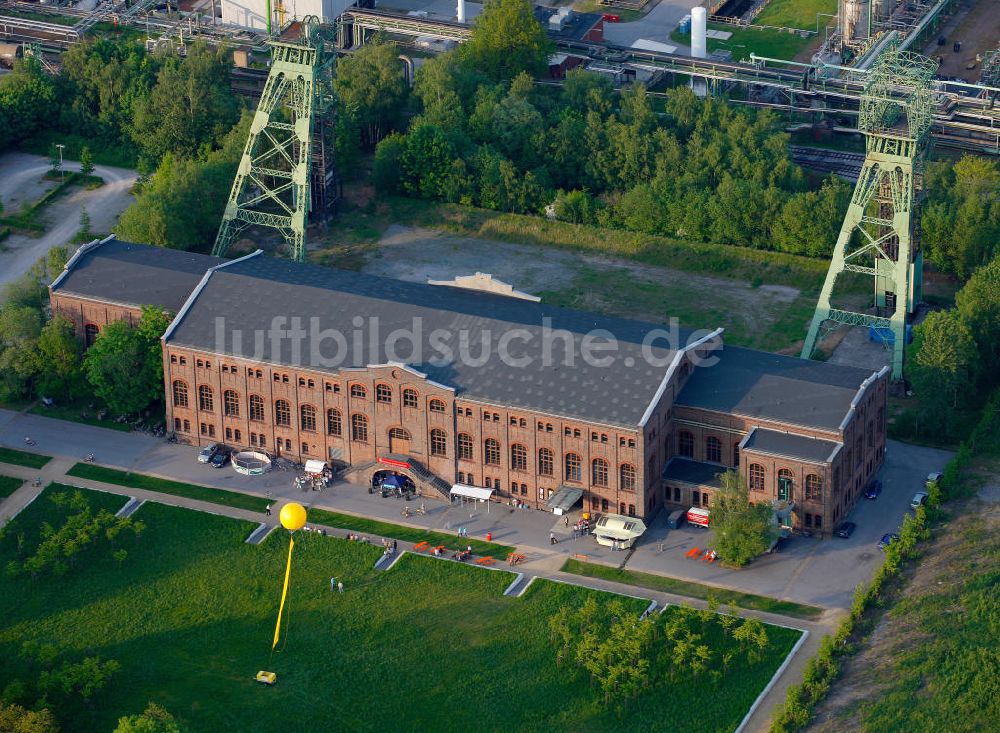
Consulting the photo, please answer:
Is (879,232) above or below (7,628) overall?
above

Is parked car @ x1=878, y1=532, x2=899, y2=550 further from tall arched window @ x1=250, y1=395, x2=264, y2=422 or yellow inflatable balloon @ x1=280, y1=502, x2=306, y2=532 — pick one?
tall arched window @ x1=250, y1=395, x2=264, y2=422

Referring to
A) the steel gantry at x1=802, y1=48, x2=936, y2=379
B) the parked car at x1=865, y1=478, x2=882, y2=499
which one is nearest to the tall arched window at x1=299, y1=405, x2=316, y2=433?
the steel gantry at x1=802, y1=48, x2=936, y2=379

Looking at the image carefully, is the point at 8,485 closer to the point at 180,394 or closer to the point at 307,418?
the point at 180,394

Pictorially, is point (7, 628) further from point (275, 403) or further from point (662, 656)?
point (662, 656)

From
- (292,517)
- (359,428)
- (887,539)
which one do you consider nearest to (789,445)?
(887,539)

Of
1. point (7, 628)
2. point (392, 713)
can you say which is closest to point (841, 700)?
point (392, 713)

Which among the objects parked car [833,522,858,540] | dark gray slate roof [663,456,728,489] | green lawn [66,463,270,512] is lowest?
parked car [833,522,858,540]
